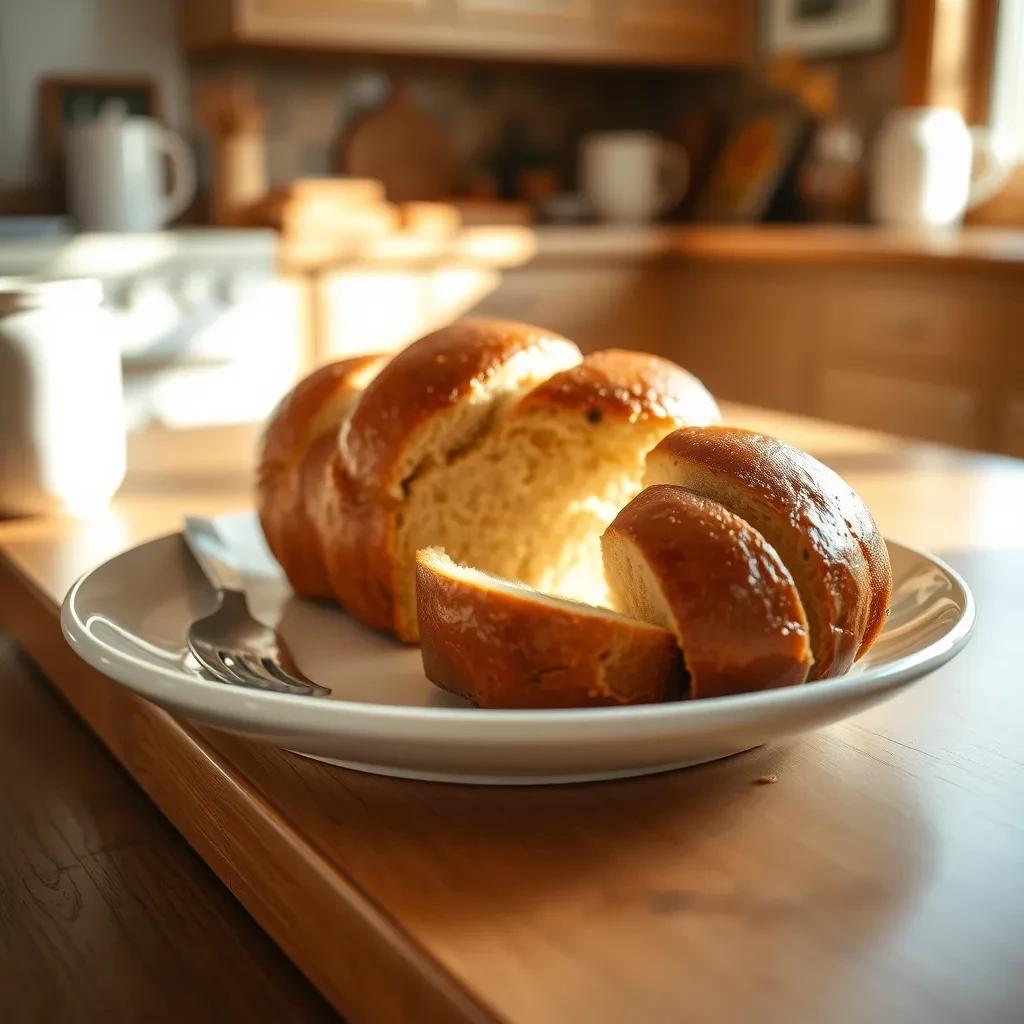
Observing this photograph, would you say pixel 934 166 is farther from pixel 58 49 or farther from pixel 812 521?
pixel 812 521

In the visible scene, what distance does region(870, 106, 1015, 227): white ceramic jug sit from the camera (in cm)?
303

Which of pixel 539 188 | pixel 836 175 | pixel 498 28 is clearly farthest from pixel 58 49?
pixel 836 175

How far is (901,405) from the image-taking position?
8.86 feet

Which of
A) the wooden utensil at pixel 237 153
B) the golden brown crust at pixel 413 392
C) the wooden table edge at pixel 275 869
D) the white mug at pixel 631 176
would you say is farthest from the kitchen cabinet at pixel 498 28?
the wooden table edge at pixel 275 869

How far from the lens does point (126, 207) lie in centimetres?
289

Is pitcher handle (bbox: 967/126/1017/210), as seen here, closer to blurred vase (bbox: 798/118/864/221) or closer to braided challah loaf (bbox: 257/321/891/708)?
blurred vase (bbox: 798/118/864/221)

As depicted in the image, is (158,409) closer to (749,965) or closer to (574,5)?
(574,5)

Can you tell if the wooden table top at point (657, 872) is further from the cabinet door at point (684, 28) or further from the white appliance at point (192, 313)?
the cabinet door at point (684, 28)

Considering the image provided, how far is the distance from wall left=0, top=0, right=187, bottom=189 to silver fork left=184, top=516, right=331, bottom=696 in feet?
9.00

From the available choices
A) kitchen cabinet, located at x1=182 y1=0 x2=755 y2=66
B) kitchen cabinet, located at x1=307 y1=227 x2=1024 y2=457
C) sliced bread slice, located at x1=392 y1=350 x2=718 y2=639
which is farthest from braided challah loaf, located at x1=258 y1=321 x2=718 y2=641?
kitchen cabinet, located at x1=182 y1=0 x2=755 y2=66

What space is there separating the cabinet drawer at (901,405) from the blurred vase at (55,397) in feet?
6.59

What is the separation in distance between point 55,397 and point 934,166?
8.77 feet

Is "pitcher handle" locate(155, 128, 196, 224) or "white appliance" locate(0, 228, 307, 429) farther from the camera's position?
"pitcher handle" locate(155, 128, 196, 224)

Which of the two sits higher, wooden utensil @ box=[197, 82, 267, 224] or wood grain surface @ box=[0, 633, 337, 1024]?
wooden utensil @ box=[197, 82, 267, 224]
